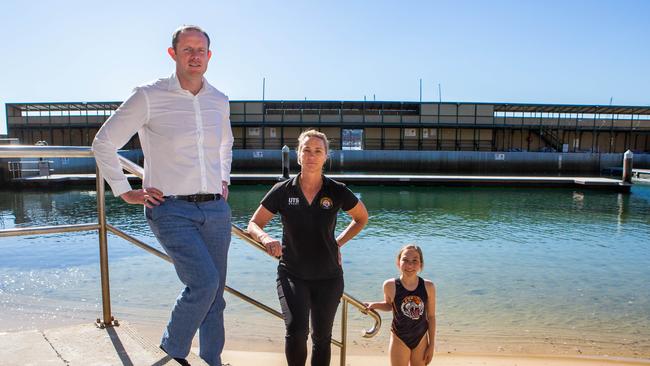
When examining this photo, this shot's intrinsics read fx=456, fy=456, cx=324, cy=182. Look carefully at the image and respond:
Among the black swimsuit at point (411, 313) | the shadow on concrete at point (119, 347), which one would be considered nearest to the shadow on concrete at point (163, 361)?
the shadow on concrete at point (119, 347)

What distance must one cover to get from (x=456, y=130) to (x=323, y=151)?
3556cm

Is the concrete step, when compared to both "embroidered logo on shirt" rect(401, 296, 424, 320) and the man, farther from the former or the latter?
"embroidered logo on shirt" rect(401, 296, 424, 320)

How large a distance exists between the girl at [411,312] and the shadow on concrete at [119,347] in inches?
61.1

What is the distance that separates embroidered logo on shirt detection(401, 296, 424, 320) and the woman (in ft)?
2.41

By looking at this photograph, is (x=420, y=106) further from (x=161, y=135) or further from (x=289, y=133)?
(x=161, y=135)

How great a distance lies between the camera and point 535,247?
35.0ft

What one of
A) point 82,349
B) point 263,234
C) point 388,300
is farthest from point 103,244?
point 388,300

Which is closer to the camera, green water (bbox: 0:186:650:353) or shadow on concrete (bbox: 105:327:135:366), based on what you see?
shadow on concrete (bbox: 105:327:135:366)

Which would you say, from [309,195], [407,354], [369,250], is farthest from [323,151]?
[369,250]

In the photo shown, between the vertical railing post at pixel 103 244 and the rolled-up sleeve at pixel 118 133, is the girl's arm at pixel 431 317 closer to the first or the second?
the vertical railing post at pixel 103 244

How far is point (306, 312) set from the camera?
2424 mm

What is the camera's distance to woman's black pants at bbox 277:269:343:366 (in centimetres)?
242

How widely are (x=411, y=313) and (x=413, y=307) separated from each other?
4 cm

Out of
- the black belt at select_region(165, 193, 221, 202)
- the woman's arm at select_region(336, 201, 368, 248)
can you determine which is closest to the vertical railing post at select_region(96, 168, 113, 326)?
the black belt at select_region(165, 193, 221, 202)
